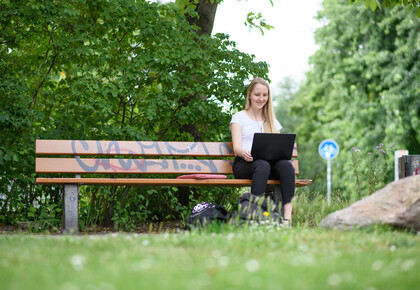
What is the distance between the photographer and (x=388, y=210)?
509cm

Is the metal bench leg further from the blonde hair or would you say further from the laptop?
the blonde hair

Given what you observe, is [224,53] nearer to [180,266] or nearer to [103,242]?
[103,242]

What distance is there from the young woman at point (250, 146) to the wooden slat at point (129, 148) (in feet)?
1.24

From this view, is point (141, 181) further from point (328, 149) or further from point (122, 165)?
point (328, 149)

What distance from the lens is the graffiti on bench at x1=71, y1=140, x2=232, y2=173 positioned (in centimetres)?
659

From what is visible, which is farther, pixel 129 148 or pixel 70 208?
pixel 129 148

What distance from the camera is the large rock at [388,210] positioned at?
4961 millimetres

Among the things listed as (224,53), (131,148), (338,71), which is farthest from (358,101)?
(131,148)

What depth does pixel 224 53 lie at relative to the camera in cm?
796

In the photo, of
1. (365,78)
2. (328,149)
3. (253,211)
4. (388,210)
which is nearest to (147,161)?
(253,211)

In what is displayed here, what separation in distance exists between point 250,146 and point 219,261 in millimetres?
3526

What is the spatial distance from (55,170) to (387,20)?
1840 centimetres

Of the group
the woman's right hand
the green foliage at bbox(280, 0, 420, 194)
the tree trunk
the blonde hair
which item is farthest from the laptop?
the green foliage at bbox(280, 0, 420, 194)

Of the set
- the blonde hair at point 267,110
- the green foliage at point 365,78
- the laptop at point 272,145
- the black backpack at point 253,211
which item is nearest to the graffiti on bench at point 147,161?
the blonde hair at point 267,110
